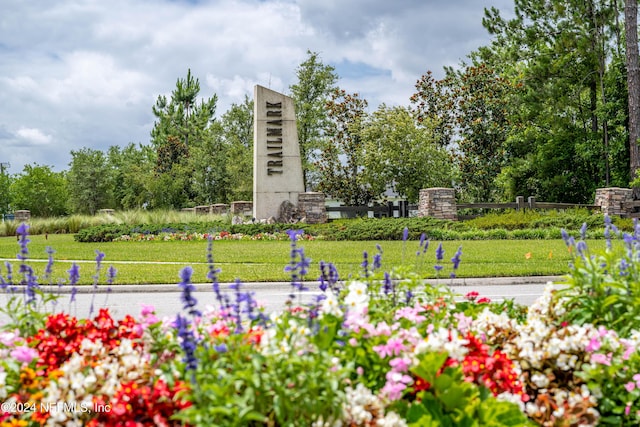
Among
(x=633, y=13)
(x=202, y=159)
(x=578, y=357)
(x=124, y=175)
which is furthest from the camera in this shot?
(x=124, y=175)

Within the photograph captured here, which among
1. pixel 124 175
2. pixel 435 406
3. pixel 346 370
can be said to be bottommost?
pixel 435 406

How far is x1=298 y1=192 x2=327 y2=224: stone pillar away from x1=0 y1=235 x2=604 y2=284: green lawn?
8215mm

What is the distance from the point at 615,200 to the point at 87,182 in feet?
151

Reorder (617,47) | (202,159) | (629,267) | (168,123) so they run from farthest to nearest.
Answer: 1. (168,123)
2. (202,159)
3. (617,47)
4. (629,267)

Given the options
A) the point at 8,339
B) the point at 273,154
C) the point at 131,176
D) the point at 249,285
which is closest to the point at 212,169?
the point at 131,176

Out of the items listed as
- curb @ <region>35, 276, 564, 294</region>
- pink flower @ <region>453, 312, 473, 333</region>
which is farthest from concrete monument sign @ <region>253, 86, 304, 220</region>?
pink flower @ <region>453, 312, 473, 333</region>

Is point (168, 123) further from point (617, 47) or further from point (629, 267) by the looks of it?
point (629, 267)

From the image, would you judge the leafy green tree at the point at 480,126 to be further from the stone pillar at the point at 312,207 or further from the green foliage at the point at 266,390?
the green foliage at the point at 266,390

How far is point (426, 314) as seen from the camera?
169 inches

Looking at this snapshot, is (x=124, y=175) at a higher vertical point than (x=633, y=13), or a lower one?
lower

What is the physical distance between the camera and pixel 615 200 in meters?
27.6

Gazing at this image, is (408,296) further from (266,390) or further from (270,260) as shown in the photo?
(270,260)

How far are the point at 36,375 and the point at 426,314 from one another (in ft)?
8.02

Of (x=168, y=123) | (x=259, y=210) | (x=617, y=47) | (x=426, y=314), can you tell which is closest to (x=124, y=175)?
(x=168, y=123)
